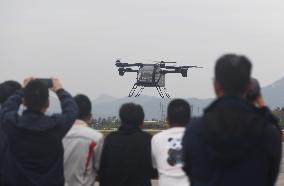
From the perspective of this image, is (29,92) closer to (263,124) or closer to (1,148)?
(1,148)

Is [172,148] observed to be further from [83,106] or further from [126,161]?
[83,106]

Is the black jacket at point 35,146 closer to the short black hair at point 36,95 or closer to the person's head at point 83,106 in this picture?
the short black hair at point 36,95

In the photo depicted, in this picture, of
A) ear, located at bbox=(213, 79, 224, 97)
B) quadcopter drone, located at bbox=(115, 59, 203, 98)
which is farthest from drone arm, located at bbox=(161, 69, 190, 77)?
ear, located at bbox=(213, 79, 224, 97)

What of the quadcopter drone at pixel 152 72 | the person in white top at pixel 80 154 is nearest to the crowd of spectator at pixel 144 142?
the person in white top at pixel 80 154

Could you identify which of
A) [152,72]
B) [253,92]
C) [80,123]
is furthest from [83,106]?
[152,72]

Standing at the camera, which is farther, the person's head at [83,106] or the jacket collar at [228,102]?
the person's head at [83,106]

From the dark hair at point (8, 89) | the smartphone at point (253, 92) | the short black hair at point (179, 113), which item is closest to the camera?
the smartphone at point (253, 92)

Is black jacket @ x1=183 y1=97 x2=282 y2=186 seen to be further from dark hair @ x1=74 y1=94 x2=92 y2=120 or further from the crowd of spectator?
dark hair @ x1=74 y1=94 x2=92 y2=120
